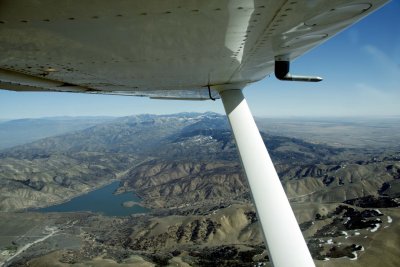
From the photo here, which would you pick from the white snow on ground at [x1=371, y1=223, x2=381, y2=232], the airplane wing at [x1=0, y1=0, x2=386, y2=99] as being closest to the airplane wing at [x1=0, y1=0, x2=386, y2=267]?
the airplane wing at [x1=0, y1=0, x2=386, y2=99]

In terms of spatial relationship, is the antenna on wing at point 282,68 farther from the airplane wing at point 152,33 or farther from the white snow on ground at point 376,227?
the white snow on ground at point 376,227

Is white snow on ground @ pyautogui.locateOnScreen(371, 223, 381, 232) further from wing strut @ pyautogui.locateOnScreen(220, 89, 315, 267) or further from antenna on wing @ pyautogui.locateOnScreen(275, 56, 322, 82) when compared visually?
antenna on wing @ pyautogui.locateOnScreen(275, 56, 322, 82)

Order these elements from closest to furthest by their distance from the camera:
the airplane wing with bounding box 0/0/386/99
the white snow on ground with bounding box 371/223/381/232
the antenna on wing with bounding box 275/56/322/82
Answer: the airplane wing with bounding box 0/0/386/99, the antenna on wing with bounding box 275/56/322/82, the white snow on ground with bounding box 371/223/381/232

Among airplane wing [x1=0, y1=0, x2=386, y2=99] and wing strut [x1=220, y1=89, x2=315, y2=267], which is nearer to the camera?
airplane wing [x1=0, y1=0, x2=386, y2=99]

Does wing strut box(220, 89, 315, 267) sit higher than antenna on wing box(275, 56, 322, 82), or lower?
lower

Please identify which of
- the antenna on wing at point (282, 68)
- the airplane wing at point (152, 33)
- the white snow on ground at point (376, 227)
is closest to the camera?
the airplane wing at point (152, 33)

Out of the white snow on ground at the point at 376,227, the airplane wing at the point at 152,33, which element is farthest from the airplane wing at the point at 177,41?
the white snow on ground at the point at 376,227
